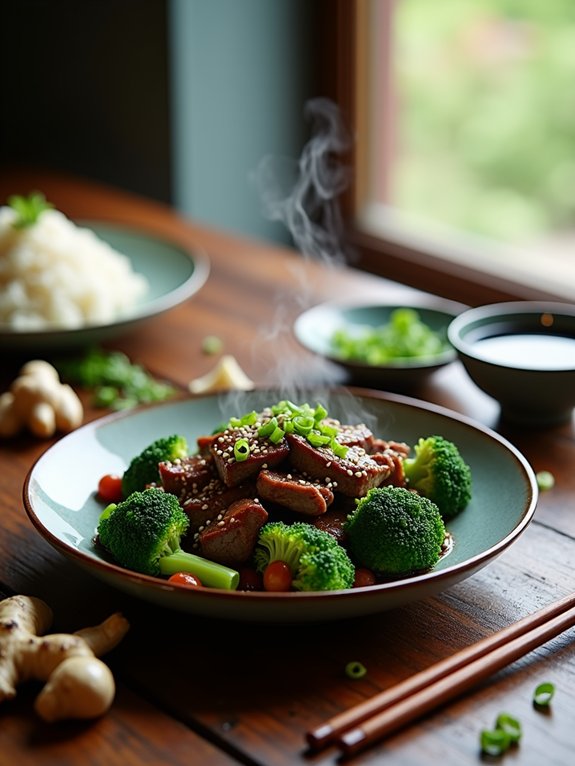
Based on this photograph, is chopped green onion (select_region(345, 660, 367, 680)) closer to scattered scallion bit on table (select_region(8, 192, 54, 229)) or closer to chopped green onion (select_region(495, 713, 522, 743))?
chopped green onion (select_region(495, 713, 522, 743))

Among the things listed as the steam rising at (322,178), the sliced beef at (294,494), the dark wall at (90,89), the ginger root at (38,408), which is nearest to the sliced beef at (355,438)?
the sliced beef at (294,494)

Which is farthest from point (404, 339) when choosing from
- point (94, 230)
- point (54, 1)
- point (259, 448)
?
point (54, 1)

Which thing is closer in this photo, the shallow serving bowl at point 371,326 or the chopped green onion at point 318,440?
the chopped green onion at point 318,440

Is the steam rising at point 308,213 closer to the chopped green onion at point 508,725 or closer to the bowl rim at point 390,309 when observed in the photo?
the bowl rim at point 390,309

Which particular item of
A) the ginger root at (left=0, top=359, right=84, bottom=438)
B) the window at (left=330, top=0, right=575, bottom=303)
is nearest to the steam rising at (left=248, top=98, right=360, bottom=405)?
the window at (left=330, top=0, right=575, bottom=303)

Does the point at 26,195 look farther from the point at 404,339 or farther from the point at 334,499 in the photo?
the point at 334,499

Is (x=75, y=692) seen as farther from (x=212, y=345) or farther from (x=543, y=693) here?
(x=212, y=345)
